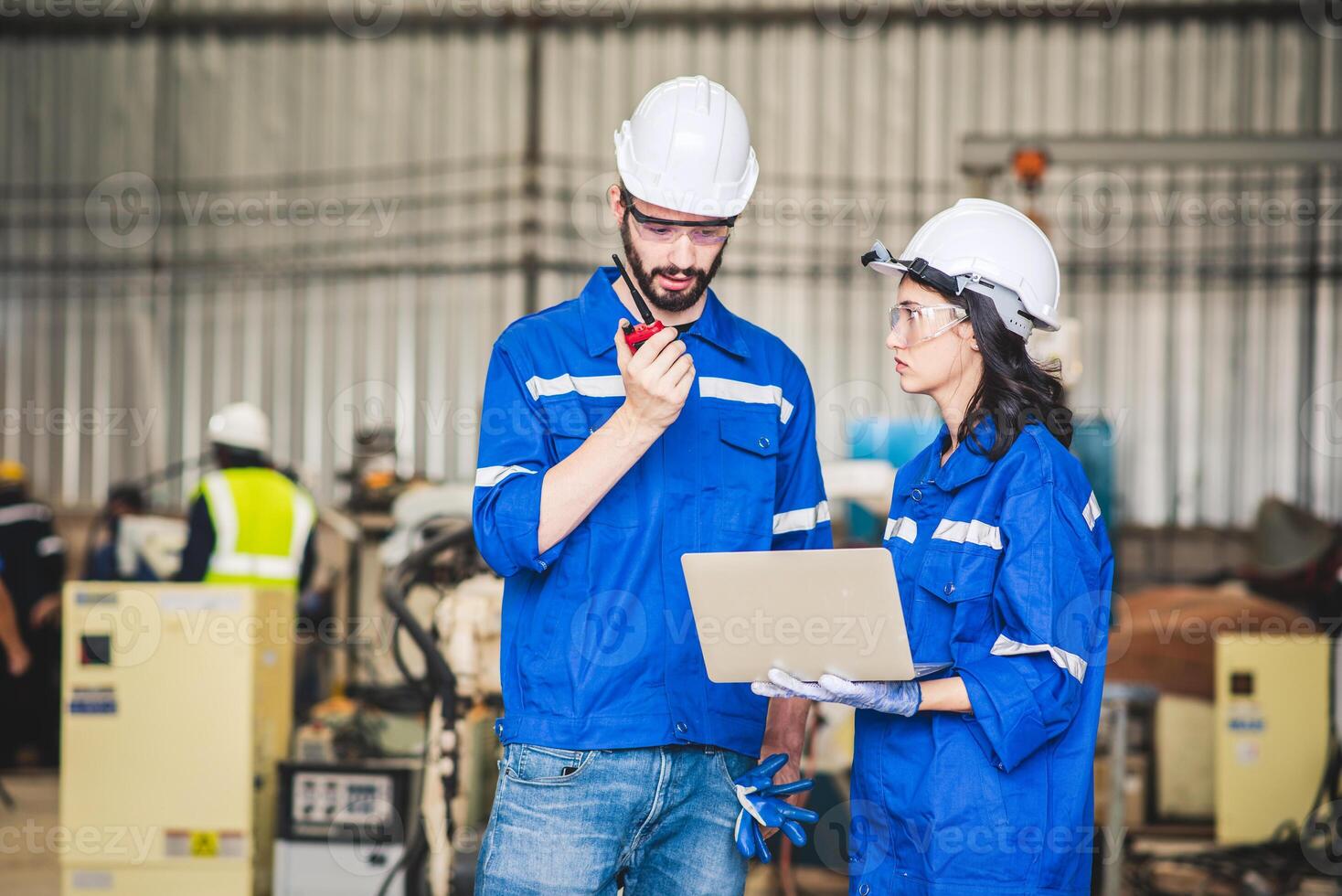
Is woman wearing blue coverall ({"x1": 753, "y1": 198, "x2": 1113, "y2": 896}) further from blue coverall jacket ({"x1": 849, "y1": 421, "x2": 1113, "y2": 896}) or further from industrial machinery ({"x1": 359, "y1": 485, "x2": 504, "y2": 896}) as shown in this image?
industrial machinery ({"x1": 359, "y1": 485, "x2": 504, "y2": 896})

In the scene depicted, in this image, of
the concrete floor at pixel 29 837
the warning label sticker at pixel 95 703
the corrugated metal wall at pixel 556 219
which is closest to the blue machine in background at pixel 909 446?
the corrugated metal wall at pixel 556 219

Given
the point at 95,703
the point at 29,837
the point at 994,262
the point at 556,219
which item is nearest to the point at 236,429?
the point at 95,703

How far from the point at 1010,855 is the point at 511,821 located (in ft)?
2.38

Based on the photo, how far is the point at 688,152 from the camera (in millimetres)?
2109

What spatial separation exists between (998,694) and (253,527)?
14.5 ft

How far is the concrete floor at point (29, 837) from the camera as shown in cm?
527

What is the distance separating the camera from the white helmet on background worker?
212 cm

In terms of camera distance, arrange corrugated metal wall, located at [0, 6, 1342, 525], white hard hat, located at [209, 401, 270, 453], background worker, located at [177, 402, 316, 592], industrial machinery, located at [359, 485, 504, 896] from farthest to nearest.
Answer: corrugated metal wall, located at [0, 6, 1342, 525]
white hard hat, located at [209, 401, 270, 453]
background worker, located at [177, 402, 316, 592]
industrial machinery, located at [359, 485, 504, 896]

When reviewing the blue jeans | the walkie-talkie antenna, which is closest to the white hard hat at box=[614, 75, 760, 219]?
the walkie-talkie antenna

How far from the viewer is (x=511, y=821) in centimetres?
198

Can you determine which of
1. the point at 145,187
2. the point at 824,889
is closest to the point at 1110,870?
the point at 824,889

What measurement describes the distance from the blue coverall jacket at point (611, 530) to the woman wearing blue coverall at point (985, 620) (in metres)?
0.18

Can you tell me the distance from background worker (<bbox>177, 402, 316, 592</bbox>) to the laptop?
13.2 feet

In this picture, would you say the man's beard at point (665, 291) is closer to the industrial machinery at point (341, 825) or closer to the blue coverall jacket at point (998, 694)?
the blue coverall jacket at point (998, 694)
